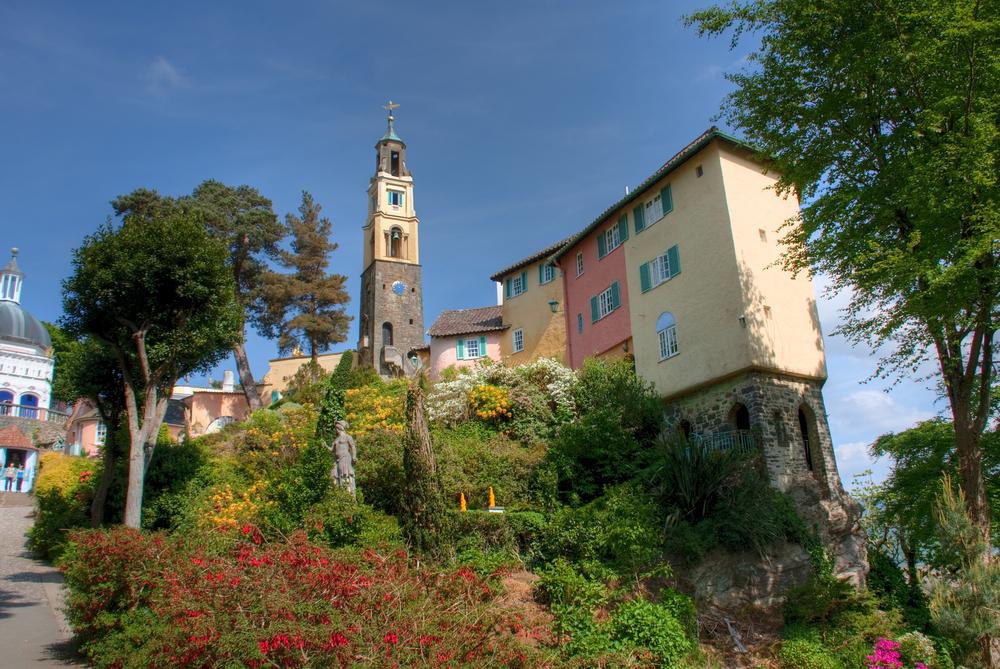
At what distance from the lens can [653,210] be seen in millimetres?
26141

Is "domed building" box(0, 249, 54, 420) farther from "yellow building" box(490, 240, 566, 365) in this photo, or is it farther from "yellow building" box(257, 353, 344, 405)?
"yellow building" box(490, 240, 566, 365)

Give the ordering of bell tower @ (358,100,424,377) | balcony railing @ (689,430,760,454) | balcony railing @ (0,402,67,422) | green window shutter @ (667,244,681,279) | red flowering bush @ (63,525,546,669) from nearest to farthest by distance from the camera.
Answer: red flowering bush @ (63,525,546,669)
balcony railing @ (689,430,760,454)
green window shutter @ (667,244,681,279)
bell tower @ (358,100,424,377)
balcony railing @ (0,402,67,422)

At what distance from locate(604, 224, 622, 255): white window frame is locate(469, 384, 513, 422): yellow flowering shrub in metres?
7.49

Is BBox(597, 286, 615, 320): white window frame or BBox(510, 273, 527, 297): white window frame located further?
BBox(510, 273, 527, 297): white window frame

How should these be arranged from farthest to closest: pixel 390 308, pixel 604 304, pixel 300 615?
1. pixel 390 308
2. pixel 604 304
3. pixel 300 615

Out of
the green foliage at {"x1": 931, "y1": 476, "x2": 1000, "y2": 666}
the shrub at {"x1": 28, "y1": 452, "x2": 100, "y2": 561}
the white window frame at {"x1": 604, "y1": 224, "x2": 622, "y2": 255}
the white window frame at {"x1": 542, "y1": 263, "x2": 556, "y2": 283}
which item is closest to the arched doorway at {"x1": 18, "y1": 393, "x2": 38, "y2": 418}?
the shrub at {"x1": 28, "y1": 452, "x2": 100, "y2": 561}

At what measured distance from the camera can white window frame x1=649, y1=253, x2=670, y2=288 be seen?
978 inches

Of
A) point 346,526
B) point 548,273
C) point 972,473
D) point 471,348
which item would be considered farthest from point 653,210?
point 346,526

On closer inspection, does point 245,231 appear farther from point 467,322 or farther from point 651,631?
point 651,631

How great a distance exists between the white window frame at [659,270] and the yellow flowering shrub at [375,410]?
9.83m

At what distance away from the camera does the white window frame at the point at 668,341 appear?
2384 centimetres

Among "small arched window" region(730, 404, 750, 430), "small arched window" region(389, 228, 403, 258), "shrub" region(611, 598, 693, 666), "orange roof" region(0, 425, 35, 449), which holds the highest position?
"small arched window" region(389, 228, 403, 258)

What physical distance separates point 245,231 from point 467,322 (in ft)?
45.7

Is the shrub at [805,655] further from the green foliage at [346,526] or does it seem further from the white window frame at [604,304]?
the white window frame at [604,304]
